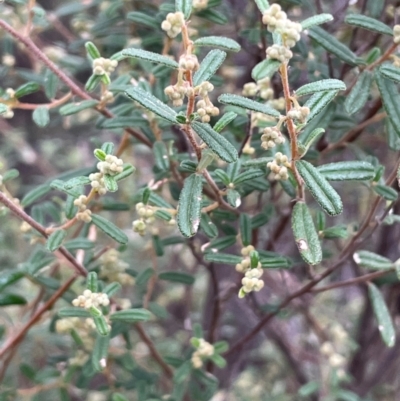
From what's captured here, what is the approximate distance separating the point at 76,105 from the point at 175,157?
157 millimetres

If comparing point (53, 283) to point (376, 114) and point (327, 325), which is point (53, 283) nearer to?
point (376, 114)

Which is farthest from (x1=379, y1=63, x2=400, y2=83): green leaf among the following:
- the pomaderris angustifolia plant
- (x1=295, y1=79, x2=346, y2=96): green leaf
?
(x1=295, y1=79, x2=346, y2=96): green leaf

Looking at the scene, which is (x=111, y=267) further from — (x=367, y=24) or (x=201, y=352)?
(x=367, y=24)

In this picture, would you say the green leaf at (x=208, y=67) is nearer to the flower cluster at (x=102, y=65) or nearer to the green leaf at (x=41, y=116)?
the flower cluster at (x=102, y=65)

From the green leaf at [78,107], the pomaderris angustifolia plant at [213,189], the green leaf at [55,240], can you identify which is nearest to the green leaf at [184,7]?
the pomaderris angustifolia plant at [213,189]

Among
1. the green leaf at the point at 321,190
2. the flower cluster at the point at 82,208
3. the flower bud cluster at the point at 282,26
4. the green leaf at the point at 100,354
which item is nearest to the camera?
the flower bud cluster at the point at 282,26

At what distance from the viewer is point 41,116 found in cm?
80

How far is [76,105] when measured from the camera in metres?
0.79

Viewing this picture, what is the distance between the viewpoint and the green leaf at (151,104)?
584 millimetres

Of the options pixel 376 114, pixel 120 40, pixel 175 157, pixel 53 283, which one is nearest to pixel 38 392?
pixel 53 283

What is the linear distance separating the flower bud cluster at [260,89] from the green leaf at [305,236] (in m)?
0.18

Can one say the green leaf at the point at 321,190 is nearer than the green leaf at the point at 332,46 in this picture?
Yes

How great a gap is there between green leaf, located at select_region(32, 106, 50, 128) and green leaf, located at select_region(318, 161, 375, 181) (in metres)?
0.39

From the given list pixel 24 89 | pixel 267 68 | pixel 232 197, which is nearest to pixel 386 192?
pixel 232 197
